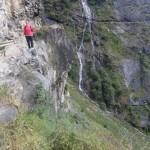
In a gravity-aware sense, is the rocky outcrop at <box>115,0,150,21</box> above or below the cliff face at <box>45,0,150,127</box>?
above

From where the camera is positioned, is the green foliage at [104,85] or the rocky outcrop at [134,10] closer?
the green foliage at [104,85]

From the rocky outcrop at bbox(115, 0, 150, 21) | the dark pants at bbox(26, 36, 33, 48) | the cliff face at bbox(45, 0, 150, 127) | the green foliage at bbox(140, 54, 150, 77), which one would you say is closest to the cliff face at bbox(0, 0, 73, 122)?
the dark pants at bbox(26, 36, 33, 48)

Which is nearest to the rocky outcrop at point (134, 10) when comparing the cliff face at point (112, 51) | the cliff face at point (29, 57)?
the cliff face at point (112, 51)

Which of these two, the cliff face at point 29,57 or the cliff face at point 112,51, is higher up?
the cliff face at point 29,57

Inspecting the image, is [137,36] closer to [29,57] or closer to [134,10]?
[134,10]

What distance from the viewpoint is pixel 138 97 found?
147 feet

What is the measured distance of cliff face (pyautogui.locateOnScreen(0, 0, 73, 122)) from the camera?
14.2 meters

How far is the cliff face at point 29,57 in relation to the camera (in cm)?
1419

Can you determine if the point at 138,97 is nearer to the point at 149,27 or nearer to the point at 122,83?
the point at 122,83

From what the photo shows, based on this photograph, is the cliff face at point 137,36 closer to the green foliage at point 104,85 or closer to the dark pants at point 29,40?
the green foliage at point 104,85

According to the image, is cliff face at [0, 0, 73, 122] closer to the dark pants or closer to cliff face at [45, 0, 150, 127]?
the dark pants

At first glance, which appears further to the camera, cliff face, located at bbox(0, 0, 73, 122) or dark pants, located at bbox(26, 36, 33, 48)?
dark pants, located at bbox(26, 36, 33, 48)

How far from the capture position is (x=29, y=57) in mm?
17266

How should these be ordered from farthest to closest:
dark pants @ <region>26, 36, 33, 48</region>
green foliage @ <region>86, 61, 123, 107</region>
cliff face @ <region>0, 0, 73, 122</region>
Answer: green foliage @ <region>86, 61, 123, 107</region>, dark pants @ <region>26, 36, 33, 48</region>, cliff face @ <region>0, 0, 73, 122</region>
